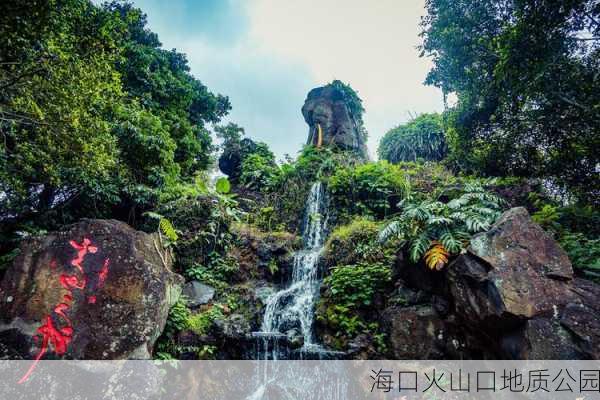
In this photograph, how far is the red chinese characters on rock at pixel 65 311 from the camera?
400 cm

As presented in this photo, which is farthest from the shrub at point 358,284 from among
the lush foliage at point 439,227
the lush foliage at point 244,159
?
the lush foliage at point 244,159

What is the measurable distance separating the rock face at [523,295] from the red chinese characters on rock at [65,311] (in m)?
5.19

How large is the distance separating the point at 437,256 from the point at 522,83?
3.36 meters

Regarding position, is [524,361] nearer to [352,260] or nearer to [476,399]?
[476,399]

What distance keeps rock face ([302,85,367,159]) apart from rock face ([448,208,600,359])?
1111cm

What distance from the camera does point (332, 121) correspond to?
647 inches

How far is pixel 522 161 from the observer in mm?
7043

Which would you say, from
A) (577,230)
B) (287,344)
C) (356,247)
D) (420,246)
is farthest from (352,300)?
(577,230)

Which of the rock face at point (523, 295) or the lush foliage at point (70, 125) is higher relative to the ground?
the lush foliage at point (70, 125)

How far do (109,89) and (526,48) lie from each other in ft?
23.0

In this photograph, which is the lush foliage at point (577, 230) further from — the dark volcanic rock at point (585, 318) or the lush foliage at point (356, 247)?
the lush foliage at point (356, 247)

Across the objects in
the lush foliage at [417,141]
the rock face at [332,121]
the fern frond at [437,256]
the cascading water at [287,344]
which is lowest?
the cascading water at [287,344]

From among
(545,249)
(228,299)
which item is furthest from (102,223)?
(545,249)

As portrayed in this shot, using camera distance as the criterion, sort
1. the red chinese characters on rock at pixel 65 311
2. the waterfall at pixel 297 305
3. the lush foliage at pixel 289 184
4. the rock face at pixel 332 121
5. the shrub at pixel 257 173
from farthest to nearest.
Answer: the rock face at pixel 332 121, the shrub at pixel 257 173, the lush foliage at pixel 289 184, the waterfall at pixel 297 305, the red chinese characters on rock at pixel 65 311
